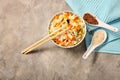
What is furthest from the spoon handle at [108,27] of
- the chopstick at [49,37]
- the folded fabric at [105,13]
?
the chopstick at [49,37]

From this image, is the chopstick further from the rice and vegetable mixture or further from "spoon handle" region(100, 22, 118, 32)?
"spoon handle" region(100, 22, 118, 32)

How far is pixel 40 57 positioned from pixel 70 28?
16 centimetres

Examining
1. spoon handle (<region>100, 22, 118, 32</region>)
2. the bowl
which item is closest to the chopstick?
the bowl

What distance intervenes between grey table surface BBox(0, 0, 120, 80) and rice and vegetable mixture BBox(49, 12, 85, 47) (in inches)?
1.8

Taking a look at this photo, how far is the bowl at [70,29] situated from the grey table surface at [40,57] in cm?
4

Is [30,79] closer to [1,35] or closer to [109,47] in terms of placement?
[1,35]

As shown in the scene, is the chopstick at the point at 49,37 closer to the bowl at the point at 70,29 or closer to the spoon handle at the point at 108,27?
the bowl at the point at 70,29

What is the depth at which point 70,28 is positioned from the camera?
36.7 inches

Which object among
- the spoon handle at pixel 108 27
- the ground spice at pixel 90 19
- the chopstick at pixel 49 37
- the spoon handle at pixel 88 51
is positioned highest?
the chopstick at pixel 49 37

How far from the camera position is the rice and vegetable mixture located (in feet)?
3.04

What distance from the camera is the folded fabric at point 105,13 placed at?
0.94 meters

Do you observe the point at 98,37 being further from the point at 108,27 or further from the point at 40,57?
the point at 40,57

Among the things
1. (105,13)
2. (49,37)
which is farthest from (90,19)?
(49,37)

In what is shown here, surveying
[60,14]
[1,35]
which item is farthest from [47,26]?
[1,35]
